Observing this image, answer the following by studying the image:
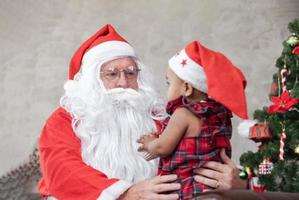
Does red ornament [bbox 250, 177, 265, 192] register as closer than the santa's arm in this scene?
No

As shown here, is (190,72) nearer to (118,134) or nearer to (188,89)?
(188,89)

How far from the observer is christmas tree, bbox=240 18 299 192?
3.40 meters

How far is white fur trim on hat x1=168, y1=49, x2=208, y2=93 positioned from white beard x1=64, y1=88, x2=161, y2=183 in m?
0.69

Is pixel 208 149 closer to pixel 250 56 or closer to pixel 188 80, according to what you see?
pixel 188 80

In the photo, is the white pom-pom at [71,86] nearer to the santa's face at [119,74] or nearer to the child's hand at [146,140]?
the santa's face at [119,74]

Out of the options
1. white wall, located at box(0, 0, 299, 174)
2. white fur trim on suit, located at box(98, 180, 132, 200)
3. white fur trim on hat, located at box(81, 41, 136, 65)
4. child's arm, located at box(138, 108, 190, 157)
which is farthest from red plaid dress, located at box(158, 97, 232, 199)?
white wall, located at box(0, 0, 299, 174)

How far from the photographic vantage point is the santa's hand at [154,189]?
2625mm

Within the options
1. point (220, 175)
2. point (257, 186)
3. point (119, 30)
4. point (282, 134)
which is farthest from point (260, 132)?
point (119, 30)

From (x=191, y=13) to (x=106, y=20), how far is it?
2.44 ft

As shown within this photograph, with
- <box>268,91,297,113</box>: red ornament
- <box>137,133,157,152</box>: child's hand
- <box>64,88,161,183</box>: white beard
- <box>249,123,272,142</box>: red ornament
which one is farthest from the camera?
<box>249,123,272,142</box>: red ornament

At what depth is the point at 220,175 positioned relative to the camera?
2711mm

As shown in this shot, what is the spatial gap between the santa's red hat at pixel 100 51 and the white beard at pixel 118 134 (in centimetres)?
25

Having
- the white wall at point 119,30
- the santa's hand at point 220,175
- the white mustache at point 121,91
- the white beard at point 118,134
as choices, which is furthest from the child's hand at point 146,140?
the white wall at point 119,30

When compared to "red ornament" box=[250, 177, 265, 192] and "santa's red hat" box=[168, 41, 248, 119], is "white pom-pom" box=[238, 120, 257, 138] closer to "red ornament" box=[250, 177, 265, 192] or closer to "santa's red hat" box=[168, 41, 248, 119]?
"red ornament" box=[250, 177, 265, 192]
